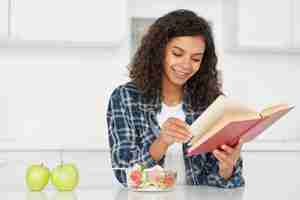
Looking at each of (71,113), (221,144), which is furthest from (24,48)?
(221,144)

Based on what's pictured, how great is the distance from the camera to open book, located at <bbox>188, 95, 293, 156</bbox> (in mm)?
1521

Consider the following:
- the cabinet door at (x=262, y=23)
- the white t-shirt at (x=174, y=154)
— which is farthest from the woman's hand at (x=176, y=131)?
the cabinet door at (x=262, y=23)

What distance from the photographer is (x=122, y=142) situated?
1.83m

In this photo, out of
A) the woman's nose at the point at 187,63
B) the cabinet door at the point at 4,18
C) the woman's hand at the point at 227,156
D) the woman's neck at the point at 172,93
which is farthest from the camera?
the cabinet door at the point at 4,18

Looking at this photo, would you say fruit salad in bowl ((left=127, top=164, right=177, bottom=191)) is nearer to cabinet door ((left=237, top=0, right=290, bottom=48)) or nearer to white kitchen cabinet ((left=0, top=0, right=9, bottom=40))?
white kitchen cabinet ((left=0, top=0, right=9, bottom=40))

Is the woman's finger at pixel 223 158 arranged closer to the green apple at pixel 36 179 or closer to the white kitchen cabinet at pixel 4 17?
the green apple at pixel 36 179

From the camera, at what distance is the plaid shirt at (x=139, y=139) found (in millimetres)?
1810

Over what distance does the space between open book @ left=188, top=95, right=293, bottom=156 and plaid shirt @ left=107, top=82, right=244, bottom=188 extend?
0.82ft

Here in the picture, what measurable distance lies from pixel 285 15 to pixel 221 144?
77.2 inches

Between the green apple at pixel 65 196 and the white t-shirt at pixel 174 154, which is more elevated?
the white t-shirt at pixel 174 154

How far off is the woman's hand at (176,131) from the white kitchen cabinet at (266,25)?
184 centimetres

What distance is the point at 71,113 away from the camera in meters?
3.51

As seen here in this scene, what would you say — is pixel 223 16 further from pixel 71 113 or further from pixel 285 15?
pixel 71 113

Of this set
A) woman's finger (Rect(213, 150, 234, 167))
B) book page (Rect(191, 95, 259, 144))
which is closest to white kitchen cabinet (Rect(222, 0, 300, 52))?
woman's finger (Rect(213, 150, 234, 167))
